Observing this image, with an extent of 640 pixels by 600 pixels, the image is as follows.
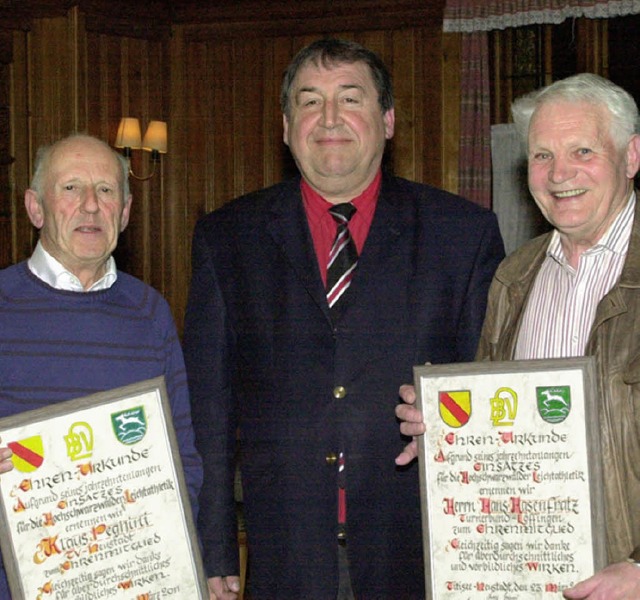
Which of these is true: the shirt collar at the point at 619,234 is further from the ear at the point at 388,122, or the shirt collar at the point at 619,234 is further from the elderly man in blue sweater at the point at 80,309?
the elderly man in blue sweater at the point at 80,309

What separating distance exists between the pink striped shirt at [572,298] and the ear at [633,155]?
0.22ft

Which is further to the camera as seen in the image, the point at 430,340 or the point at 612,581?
the point at 430,340

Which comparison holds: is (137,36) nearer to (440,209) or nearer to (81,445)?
(440,209)

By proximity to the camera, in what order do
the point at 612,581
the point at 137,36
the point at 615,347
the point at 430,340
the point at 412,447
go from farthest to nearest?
the point at 137,36, the point at 430,340, the point at 412,447, the point at 615,347, the point at 612,581

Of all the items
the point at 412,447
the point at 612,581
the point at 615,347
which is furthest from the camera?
the point at 412,447

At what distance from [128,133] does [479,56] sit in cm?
294

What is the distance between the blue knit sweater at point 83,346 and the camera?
253cm

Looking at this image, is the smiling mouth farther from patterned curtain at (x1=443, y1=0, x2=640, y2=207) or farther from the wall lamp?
the wall lamp

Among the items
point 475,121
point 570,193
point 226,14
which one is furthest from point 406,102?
point 570,193

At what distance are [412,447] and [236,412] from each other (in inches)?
24.0

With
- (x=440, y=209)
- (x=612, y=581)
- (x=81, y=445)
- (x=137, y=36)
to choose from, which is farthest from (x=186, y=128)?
(x=612, y=581)

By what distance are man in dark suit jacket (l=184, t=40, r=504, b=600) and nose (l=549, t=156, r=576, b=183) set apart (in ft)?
1.64

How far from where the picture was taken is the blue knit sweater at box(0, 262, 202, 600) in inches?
99.7

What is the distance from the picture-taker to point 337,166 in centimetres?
290
